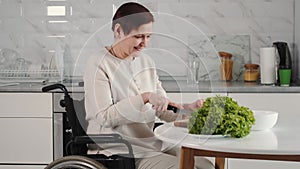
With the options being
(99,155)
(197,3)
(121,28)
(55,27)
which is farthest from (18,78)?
(121,28)

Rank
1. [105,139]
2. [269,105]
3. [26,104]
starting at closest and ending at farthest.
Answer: [105,139] → [269,105] → [26,104]

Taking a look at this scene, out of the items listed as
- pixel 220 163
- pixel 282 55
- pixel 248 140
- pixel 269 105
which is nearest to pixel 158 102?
pixel 248 140

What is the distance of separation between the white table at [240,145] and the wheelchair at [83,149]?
0.18 metres

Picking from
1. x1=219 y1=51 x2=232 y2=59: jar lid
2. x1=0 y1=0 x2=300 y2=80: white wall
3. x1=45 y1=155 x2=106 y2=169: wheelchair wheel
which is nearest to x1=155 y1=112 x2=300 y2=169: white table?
x1=45 y1=155 x2=106 y2=169: wheelchair wheel

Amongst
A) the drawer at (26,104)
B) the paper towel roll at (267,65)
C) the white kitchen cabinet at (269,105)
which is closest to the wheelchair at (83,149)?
the drawer at (26,104)

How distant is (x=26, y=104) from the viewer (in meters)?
3.55

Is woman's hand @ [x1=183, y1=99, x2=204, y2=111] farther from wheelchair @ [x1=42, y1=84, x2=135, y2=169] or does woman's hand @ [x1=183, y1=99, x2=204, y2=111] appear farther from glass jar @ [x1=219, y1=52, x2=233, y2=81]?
glass jar @ [x1=219, y1=52, x2=233, y2=81]

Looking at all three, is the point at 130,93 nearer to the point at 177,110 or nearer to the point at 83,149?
the point at 177,110

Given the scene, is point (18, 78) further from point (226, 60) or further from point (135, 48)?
point (135, 48)

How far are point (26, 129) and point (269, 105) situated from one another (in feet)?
4.91

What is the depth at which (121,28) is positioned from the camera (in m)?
2.19

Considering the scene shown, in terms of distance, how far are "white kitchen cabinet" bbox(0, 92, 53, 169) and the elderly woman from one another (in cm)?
125

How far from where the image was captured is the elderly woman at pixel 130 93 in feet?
7.09

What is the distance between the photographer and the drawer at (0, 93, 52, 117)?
3530 millimetres
